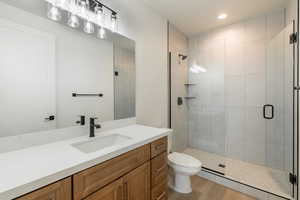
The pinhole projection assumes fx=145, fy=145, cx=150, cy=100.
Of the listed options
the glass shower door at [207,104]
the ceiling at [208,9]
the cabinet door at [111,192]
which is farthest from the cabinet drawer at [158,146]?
the ceiling at [208,9]

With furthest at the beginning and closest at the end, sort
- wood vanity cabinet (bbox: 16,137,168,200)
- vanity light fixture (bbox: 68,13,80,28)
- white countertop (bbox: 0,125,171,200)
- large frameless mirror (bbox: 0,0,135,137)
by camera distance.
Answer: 1. vanity light fixture (bbox: 68,13,80,28)
2. large frameless mirror (bbox: 0,0,135,137)
3. wood vanity cabinet (bbox: 16,137,168,200)
4. white countertop (bbox: 0,125,171,200)

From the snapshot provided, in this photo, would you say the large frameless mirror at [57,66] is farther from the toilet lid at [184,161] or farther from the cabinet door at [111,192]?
the toilet lid at [184,161]

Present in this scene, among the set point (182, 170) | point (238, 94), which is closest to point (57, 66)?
point (182, 170)

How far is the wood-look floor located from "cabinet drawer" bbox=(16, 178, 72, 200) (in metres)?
1.45

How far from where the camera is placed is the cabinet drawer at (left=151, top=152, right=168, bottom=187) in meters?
1.32

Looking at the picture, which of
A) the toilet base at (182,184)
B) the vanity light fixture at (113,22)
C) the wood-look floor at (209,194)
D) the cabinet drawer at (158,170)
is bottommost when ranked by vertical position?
the wood-look floor at (209,194)

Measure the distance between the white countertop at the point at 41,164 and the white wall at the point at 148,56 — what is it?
96 cm

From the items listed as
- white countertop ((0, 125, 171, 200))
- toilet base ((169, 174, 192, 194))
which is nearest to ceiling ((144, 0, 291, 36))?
white countertop ((0, 125, 171, 200))

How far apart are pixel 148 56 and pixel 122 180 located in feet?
5.15

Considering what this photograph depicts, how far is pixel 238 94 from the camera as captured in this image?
2553 millimetres

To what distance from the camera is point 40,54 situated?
1082 millimetres

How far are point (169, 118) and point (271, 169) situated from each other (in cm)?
174

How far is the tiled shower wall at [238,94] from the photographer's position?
2.23 meters

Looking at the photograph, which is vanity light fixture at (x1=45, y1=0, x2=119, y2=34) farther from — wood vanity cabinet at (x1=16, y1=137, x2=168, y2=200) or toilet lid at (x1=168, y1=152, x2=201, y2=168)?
toilet lid at (x1=168, y1=152, x2=201, y2=168)
